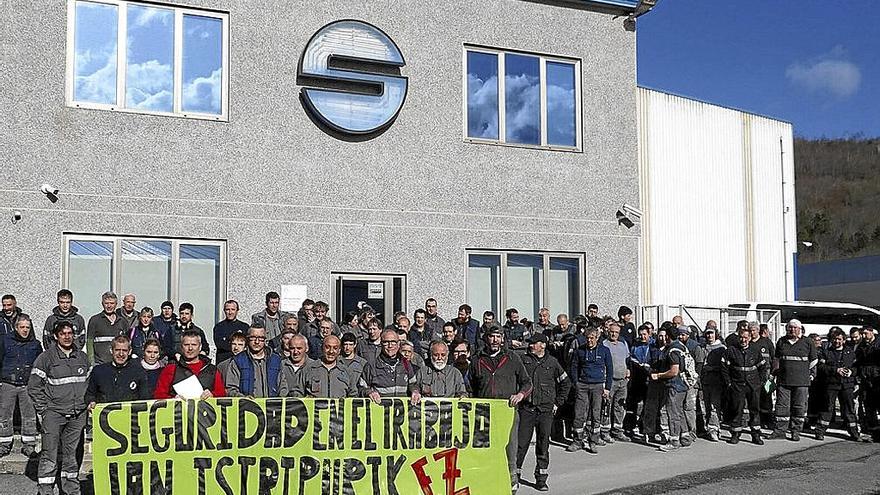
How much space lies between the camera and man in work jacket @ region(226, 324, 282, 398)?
32.6 ft

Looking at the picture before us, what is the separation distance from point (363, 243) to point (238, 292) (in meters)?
2.21

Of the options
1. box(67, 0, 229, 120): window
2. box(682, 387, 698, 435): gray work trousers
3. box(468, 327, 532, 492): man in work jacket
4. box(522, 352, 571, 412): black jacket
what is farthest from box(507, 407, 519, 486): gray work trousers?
box(67, 0, 229, 120): window

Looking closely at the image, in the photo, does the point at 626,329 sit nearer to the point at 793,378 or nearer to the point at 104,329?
the point at 793,378

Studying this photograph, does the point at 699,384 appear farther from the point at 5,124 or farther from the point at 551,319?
the point at 5,124

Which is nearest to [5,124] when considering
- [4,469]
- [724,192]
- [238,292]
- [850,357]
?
[238,292]

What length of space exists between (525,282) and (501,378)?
6.54 meters

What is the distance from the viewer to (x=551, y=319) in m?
17.3

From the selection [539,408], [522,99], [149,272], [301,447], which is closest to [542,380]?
[539,408]

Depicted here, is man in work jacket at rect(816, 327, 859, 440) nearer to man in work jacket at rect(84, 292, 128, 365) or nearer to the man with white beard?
the man with white beard

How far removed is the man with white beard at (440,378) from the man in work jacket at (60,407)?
3.67 metres

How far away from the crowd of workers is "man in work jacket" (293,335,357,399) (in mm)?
15

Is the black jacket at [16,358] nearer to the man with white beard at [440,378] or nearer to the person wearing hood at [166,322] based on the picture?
the person wearing hood at [166,322]

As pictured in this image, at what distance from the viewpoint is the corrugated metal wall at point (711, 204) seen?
2130 centimetres

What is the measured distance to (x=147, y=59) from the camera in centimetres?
1459
